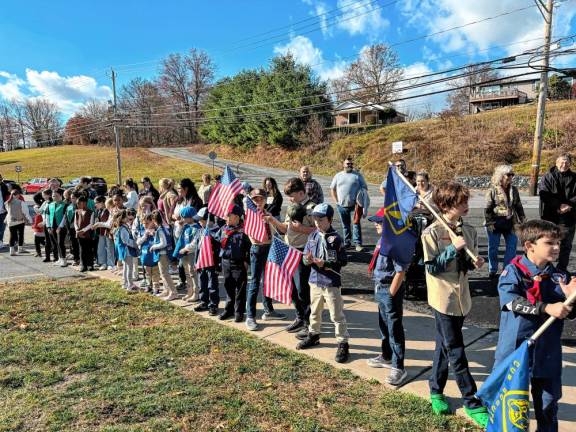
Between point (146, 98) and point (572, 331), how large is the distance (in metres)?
80.1

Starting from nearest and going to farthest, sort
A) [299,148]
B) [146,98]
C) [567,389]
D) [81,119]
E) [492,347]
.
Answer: [567,389] < [492,347] < [299,148] < [146,98] < [81,119]

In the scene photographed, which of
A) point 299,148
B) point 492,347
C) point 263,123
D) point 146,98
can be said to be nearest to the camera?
point 492,347

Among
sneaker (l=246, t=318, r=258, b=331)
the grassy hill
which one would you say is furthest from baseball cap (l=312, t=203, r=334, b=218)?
the grassy hill

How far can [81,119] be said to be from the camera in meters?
84.9

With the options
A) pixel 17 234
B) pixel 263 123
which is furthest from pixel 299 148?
pixel 17 234

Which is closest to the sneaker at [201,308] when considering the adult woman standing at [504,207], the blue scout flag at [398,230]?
the blue scout flag at [398,230]

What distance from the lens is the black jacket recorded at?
20.9 feet

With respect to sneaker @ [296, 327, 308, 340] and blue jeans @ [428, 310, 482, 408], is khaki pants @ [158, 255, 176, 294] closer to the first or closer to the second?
sneaker @ [296, 327, 308, 340]

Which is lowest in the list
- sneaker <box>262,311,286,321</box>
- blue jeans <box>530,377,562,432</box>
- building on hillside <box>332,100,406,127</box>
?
sneaker <box>262,311,286,321</box>

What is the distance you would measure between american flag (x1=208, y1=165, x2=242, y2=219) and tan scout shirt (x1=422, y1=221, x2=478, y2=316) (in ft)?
9.65

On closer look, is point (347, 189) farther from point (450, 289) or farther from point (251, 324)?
point (450, 289)

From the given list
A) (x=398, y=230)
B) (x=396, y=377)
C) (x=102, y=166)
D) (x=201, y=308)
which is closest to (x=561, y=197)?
(x=398, y=230)

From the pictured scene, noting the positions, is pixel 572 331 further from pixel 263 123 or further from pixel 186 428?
pixel 263 123

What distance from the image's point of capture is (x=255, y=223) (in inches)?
210
